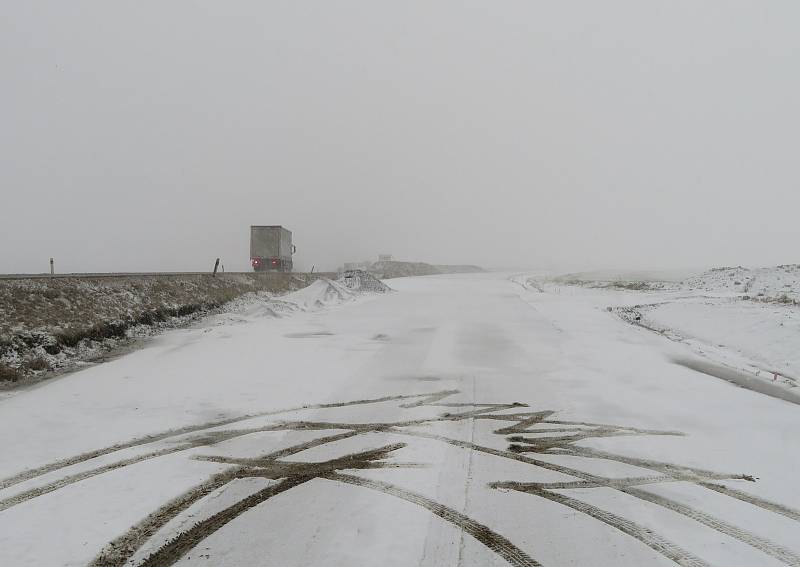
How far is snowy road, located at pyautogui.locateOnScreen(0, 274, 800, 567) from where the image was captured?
3.29 m

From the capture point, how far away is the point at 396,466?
456 cm

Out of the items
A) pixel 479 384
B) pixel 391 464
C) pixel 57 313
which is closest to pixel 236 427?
pixel 391 464

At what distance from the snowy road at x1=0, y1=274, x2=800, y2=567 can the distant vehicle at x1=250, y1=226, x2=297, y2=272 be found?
27221mm

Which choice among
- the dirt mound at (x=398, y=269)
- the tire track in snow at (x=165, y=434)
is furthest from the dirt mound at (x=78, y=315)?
the dirt mound at (x=398, y=269)

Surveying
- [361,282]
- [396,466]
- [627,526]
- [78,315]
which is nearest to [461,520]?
[396,466]

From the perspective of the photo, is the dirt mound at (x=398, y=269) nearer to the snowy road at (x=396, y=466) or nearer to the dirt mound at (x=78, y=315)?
the dirt mound at (x=78, y=315)

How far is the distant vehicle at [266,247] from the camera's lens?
35.7m

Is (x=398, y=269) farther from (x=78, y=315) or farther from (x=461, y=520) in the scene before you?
(x=461, y=520)

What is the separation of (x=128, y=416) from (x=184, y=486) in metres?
2.62

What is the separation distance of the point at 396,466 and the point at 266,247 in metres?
33.4

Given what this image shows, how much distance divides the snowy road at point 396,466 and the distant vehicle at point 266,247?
89.3ft

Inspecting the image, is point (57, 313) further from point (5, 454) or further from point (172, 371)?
point (5, 454)

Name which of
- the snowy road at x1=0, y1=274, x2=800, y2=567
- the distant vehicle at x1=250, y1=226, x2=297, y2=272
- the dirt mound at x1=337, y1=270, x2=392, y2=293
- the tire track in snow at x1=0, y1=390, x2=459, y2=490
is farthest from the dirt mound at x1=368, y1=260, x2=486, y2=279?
the tire track in snow at x1=0, y1=390, x2=459, y2=490

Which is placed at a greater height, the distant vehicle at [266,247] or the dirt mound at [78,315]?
the distant vehicle at [266,247]
